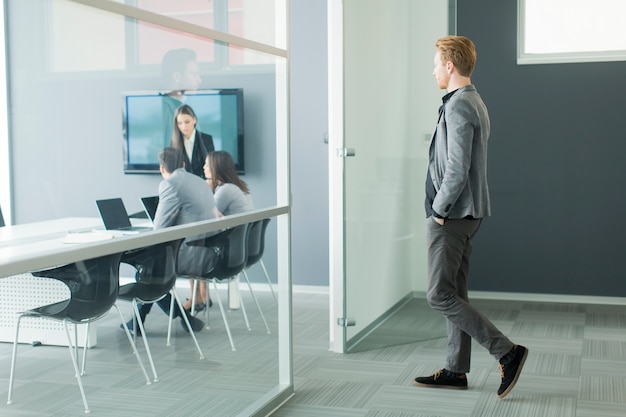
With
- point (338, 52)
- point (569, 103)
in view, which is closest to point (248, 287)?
point (338, 52)

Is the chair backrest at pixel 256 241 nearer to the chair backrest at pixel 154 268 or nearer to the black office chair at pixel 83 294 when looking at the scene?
the chair backrest at pixel 154 268

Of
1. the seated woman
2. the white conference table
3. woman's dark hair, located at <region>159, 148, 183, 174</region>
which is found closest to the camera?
the white conference table

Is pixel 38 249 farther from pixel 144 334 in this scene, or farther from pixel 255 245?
pixel 255 245

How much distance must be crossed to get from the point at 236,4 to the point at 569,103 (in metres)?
3.36

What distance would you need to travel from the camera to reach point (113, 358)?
255 cm

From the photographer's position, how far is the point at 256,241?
11.9 ft

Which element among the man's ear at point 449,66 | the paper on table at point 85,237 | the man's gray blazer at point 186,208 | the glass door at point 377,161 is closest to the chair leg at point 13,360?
the paper on table at point 85,237

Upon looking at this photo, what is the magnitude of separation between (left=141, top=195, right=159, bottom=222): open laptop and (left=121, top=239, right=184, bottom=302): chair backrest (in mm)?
114

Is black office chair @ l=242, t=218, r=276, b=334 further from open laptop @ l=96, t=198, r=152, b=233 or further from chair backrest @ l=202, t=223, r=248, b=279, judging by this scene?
open laptop @ l=96, t=198, r=152, b=233

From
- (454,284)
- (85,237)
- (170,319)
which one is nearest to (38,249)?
(85,237)

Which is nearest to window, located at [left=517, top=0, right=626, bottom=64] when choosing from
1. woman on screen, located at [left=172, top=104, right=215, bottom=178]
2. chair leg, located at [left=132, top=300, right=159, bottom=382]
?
woman on screen, located at [left=172, top=104, right=215, bottom=178]

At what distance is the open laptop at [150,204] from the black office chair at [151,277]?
0.11m

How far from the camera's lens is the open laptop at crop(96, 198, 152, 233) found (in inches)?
96.1

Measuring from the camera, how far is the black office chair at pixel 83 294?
2283 millimetres
